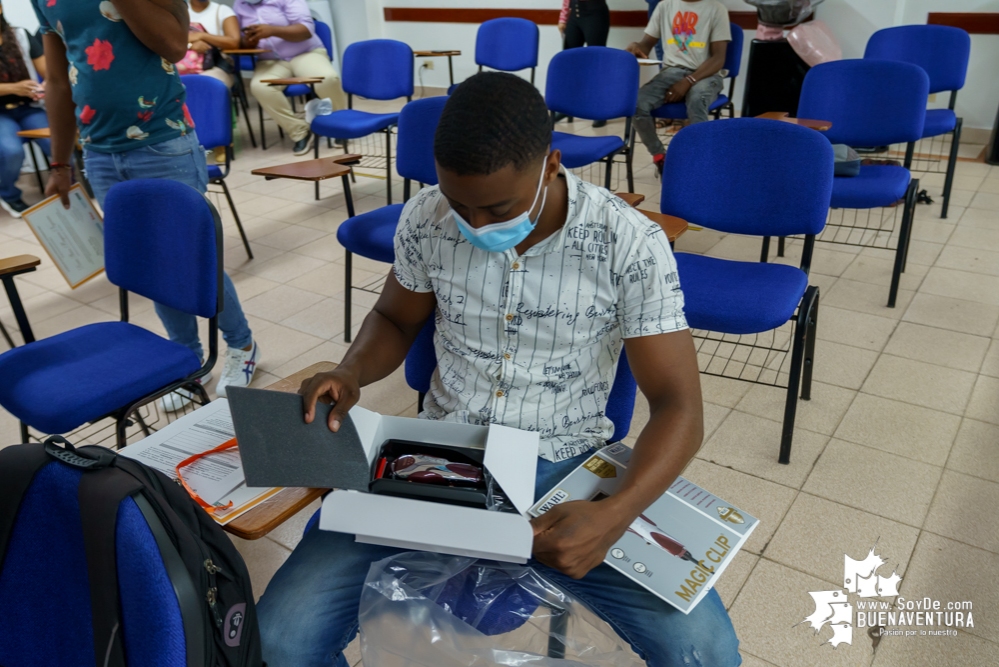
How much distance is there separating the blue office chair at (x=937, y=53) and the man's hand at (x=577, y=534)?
11.6 feet

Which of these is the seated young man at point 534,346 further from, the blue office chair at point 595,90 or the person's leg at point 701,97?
the person's leg at point 701,97

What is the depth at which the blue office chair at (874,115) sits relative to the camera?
266 cm

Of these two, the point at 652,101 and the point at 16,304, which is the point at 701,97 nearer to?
the point at 652,101

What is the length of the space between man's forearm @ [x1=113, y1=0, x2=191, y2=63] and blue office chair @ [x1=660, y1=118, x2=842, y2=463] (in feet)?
4.75

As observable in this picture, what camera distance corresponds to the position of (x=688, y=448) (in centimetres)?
101

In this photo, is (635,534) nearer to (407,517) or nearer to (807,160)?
(407,517)

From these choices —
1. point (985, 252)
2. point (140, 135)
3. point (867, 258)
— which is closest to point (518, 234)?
point (140, 135)

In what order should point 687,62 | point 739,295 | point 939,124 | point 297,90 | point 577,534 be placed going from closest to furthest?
point 577,534, point 739,295, point 939,124, point 687,62, point 297,90

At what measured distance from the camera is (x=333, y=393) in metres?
1.03

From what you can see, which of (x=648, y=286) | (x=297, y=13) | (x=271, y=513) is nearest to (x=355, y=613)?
(x=271, y=513)

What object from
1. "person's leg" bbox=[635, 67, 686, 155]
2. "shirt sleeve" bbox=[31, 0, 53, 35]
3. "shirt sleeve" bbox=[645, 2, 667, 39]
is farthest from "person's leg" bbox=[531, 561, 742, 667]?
"shirt sleeve" bbox=[645, 2, 667, 39]

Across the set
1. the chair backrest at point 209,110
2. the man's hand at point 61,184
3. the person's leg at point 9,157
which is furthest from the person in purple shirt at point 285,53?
the man's hand at point 61,184

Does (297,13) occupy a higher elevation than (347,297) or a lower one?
higher

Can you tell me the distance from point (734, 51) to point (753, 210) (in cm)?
304
